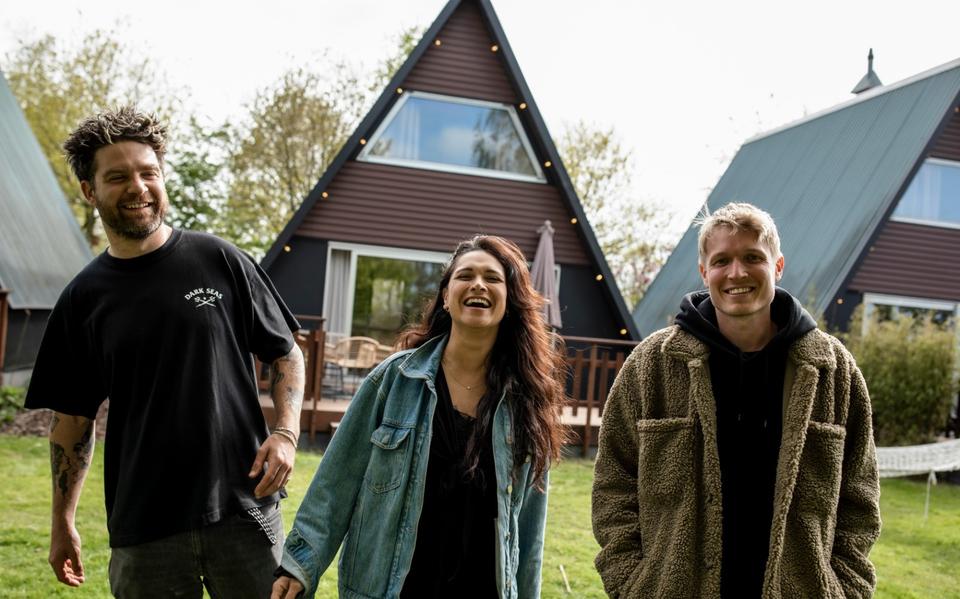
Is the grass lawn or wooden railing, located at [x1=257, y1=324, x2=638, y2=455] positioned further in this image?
wooden railing, located at [x1=257, y1=324, x2=638, y2=455]

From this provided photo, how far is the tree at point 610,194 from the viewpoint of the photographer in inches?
1201

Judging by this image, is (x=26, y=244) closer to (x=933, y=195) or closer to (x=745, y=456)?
(x=745, y=456)

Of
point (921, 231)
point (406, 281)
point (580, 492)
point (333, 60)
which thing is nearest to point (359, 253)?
point (406, 281)

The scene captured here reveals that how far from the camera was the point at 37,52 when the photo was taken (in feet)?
92.8

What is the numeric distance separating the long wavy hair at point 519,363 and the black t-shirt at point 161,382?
649 mm

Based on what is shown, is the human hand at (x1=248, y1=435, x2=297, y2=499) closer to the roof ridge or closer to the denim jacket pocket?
the denim jacket pocket

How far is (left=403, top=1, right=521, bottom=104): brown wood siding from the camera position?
1227 centimetres

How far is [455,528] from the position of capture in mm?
2469

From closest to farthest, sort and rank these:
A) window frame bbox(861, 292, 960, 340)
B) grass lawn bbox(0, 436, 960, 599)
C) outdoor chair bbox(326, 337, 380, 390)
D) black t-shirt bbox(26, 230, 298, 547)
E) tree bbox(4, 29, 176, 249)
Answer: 1. black t-shirt bbox(26, 230, 298, 547)
2. grass lawn bbox(0, 436, 960, 599)
3. outdoor chair bbox(326, 337, 380, 390)
4. window frame bbox(861, 292, 960, 340)
5. tree bbox(4, 29, 176, 249)

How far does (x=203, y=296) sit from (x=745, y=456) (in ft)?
5.67

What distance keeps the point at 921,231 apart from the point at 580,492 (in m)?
9.32

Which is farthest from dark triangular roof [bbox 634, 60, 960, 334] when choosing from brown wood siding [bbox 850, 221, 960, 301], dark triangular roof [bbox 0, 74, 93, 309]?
dark triangular roof [bbox 0, 74, 93, 309]

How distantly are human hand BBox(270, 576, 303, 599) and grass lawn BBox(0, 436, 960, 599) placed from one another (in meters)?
2.62

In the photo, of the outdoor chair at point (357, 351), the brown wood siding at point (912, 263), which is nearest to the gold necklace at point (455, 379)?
the outdoor chair at point (357, 351)
